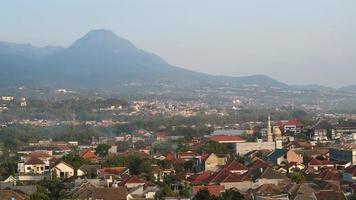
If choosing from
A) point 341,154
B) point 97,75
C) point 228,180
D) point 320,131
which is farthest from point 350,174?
point 97,75

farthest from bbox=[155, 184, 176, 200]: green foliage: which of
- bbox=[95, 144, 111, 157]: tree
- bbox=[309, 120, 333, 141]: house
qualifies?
bbox=[309, 120, 333, 141]: house

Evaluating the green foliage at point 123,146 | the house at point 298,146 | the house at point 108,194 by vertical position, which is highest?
the house at point 108,194

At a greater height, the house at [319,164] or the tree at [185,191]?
the tree at [185,191]

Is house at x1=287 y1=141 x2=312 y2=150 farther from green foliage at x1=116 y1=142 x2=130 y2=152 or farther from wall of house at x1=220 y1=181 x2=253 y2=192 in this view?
wall of house at x1=220 y1=181 x2=253 y2=192

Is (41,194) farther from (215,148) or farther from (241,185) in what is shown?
(215,148)

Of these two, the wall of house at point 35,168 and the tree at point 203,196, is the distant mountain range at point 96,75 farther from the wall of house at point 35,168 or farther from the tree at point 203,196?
the tree at point 203,196

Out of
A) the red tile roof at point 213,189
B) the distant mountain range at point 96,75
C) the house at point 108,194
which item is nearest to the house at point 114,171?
the red tile roof at point 213,189

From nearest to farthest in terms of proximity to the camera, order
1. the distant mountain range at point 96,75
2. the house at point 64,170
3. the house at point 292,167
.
Answer: 1. the house at point 292,167
2. the house at point 64,170
3. the distant mountain range at point 96,75

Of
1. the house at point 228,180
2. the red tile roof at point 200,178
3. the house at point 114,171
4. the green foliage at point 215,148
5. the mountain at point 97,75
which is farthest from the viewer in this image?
the mountain at point 97,75
